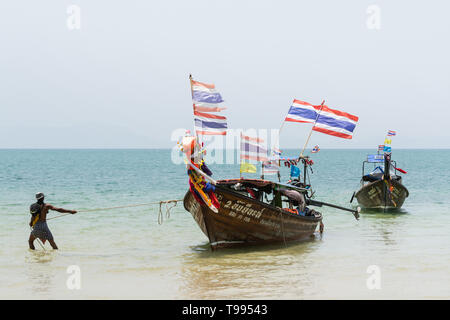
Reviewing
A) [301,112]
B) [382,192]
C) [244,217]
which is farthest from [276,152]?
[382,192]

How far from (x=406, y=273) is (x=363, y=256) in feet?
7.52

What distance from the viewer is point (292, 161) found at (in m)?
18.2

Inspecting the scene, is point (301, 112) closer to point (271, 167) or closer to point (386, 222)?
point (271, 167)

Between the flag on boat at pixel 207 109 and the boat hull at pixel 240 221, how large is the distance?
1737 millimetres

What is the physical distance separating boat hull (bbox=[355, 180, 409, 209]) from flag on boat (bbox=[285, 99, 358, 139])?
29.7 feet

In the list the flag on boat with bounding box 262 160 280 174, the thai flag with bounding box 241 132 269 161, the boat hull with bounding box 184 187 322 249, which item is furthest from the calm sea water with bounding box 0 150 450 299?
the flag on boat with bounding box 262 160 280 174

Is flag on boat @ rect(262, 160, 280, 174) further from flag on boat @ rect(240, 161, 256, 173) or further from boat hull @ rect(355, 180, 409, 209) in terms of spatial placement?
boat hull @ rect(355, 180, 409, 209)

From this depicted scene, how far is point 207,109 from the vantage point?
13.0m

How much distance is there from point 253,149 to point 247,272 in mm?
3777

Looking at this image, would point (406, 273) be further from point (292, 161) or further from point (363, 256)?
point (292, 161)

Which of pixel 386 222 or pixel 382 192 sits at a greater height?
pixel 382 192

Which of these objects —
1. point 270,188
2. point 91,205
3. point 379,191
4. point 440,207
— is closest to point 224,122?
point 270,188
